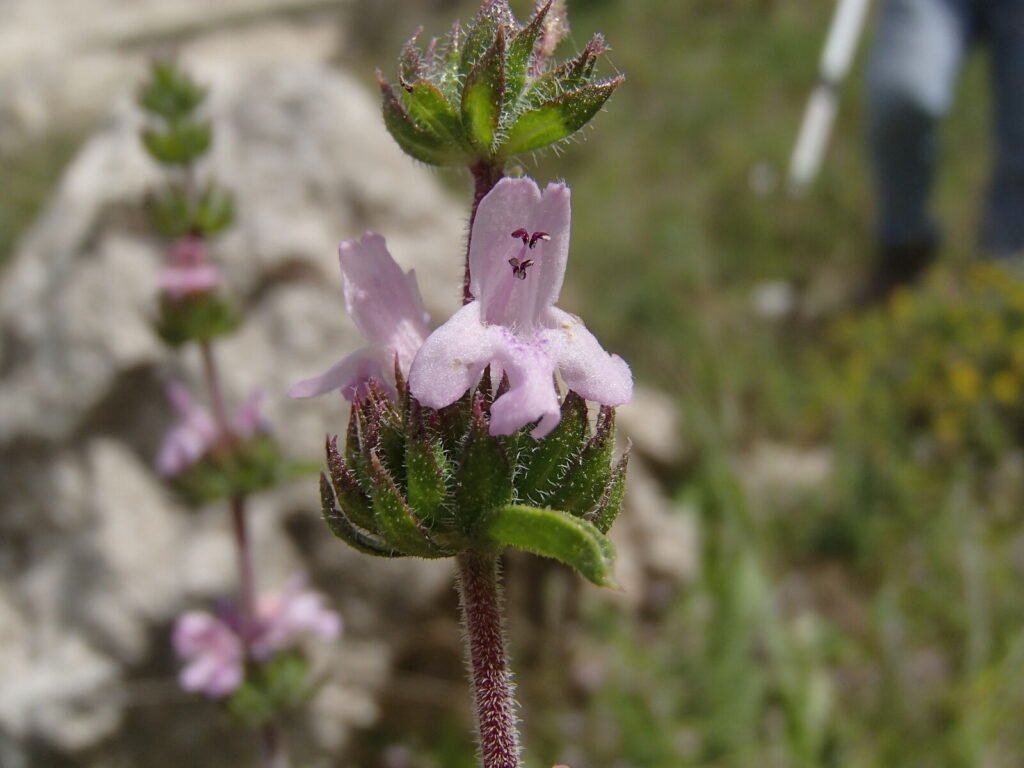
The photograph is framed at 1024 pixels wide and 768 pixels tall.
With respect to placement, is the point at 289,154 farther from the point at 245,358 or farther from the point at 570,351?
the point at 570,351

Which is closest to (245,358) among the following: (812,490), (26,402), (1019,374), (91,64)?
(26,402)

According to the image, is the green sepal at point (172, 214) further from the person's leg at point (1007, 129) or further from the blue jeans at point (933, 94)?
the person's leg at point (1007, 129)

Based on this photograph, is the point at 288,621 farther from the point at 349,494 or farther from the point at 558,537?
the point at 558,537

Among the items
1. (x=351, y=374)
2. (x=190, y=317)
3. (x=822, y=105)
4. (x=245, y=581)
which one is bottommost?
(x=351, y=374)

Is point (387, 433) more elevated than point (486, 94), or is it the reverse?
point (486, 94)

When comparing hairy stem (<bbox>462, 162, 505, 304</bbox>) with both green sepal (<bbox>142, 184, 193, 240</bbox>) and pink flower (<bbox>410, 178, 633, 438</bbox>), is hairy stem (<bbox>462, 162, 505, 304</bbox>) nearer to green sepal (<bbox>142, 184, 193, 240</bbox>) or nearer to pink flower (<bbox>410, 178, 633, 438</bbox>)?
pink flower (<bbox>410, 178, 633, 438</bbox>)

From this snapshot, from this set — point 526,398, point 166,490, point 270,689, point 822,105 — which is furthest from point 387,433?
point 822,105
